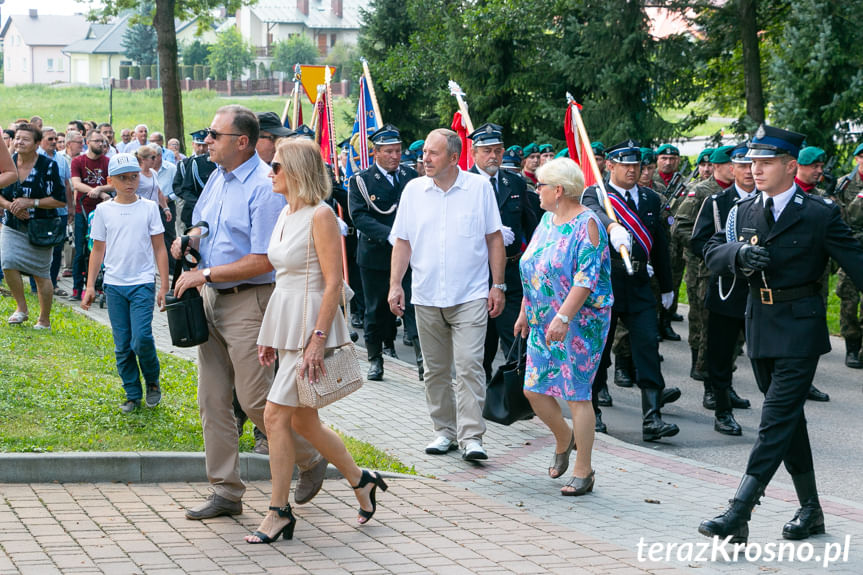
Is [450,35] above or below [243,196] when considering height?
above

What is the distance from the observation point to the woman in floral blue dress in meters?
7.07

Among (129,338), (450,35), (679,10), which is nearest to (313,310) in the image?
(129,338)

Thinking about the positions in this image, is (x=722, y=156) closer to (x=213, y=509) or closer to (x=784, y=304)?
(x=784, y=304)

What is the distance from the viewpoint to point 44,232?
12133 mm

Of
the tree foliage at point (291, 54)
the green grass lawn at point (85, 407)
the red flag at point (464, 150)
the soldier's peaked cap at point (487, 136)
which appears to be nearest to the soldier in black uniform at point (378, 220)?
the soldier's peaked cap at point (487, 136)

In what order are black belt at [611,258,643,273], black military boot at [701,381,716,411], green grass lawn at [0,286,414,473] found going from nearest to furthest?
green grass lawn at [0,286,414,473]
black belt at [611,258,643,273]
black military boot at [701,381,716,411]

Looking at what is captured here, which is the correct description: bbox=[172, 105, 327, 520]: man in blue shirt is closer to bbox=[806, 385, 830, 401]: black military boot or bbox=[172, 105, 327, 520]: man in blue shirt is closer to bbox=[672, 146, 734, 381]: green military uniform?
bbox=[672, 146, 734, 381]: green military uniform

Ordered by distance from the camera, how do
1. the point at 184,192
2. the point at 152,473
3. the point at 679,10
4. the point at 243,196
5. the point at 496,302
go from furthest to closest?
the point at 679,10 → the point at 184,192 → the point at 496,302 → the point at 152,473 → the point at 243,196

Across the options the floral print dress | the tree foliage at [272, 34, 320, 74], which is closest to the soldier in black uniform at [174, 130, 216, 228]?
the floral print dress

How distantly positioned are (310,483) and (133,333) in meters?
2.55

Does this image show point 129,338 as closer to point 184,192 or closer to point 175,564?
point 184,192

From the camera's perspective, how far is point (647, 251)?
30.4 ft

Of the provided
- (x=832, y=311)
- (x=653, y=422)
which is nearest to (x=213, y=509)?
(x=653, y=422)

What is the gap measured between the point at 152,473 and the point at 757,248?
3.65m
